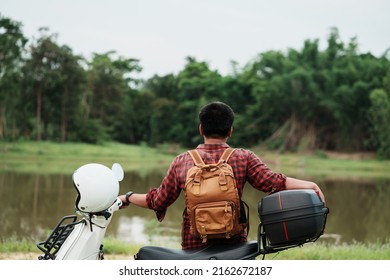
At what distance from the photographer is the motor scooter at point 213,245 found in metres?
1.75

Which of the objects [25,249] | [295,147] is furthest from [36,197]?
[295,147]

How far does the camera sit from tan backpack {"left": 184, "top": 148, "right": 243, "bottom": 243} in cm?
172

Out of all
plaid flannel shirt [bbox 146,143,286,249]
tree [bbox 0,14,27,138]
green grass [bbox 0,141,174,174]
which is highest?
tree [bbox 0,14,27,138]

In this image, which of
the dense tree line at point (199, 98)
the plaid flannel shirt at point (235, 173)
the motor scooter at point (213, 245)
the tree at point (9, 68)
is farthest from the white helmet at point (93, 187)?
the dense tree line at point (199, 98)

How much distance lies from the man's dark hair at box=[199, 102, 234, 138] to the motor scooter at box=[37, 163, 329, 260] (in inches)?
11.0

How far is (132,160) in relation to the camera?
2092 cm

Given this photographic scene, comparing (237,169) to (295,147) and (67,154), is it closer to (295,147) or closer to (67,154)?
(67,154)

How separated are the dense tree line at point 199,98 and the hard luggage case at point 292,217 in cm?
1664

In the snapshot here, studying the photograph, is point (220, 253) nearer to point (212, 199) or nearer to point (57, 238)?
point (212, 199)

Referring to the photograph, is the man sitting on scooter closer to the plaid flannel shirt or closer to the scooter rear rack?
the plaid flannel shirt

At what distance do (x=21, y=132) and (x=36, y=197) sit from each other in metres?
11.2

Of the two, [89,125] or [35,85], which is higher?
[35,85]

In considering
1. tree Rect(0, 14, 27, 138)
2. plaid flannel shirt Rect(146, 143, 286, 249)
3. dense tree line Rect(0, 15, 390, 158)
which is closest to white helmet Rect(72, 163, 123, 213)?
plaid flannel shirt Rect(146, 143, 286, 249)
